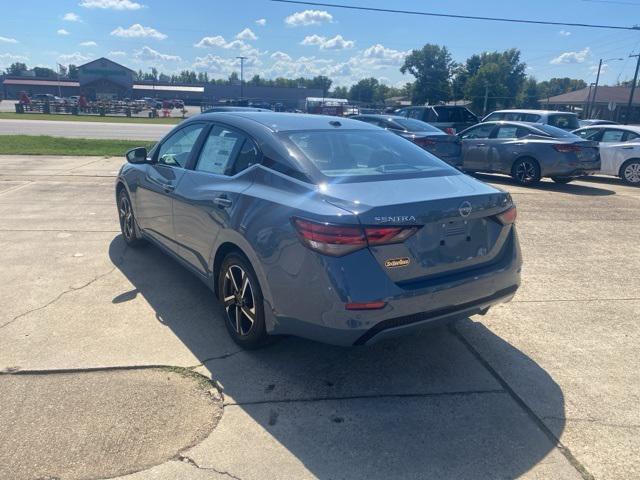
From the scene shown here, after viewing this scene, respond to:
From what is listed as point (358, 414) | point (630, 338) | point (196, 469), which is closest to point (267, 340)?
point (358, 414)

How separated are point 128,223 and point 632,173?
39.0 ft

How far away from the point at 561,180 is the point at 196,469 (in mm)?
11833

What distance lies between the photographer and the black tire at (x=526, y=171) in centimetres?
1155

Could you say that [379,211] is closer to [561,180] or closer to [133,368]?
[133,368]

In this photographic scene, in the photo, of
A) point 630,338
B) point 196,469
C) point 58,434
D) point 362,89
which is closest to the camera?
point 196,469

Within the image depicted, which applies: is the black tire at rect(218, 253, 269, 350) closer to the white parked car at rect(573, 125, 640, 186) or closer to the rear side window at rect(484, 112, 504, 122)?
the white parked car at rect(573, 125, 640, 186)

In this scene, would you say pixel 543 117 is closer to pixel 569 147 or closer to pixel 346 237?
pixel 569 147

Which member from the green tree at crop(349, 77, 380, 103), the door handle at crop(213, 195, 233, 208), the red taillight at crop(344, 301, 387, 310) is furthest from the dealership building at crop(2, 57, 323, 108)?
the red taillight at crop(344, 301, 387, 310)

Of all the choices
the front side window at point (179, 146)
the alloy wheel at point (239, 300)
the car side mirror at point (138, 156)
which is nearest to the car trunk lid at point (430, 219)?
the alloy wheel at point (239, 300)

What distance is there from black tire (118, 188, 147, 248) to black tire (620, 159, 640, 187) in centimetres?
1167

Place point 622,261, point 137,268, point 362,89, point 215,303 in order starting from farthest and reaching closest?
point 362,89
point 622,261
point 137,268
point 215,303

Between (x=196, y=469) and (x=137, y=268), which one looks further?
(x=137, y=268)

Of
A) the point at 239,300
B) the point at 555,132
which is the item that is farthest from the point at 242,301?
the point at 555,132

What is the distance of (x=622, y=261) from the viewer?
6035 mm
